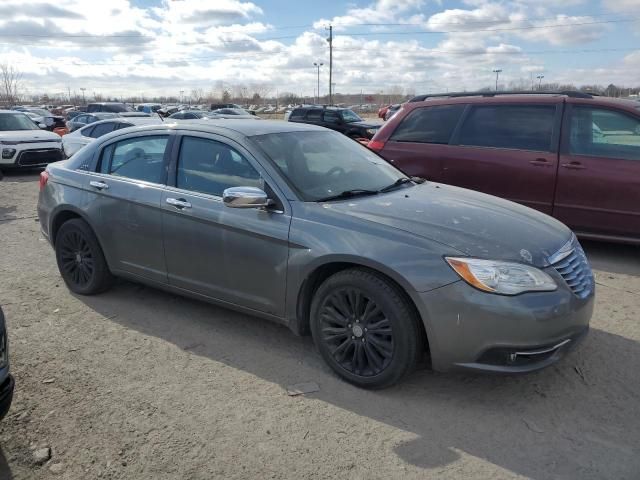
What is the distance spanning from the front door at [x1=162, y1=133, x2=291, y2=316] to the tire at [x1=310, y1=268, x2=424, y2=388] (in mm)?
370

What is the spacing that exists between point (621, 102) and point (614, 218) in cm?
132

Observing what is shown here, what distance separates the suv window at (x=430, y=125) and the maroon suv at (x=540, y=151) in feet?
0.04

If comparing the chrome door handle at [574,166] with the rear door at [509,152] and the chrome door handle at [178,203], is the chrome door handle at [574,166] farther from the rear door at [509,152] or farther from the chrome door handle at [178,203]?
the chrome door handle at [178,203]

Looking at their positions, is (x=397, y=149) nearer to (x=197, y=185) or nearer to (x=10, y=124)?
(x=197, y=185)

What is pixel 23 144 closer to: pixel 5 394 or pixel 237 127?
pixel 237 127

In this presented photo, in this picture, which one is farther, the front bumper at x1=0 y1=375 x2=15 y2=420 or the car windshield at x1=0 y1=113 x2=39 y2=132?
the car windshield at x1=0 y1=113 x2=39 y2=132

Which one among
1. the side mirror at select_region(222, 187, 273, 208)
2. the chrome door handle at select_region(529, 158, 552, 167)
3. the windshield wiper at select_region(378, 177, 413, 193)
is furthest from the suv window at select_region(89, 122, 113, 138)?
the side mirror at select_region(222, 187, 273, 208)

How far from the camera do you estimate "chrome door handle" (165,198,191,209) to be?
414 cm

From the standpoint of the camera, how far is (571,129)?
613 centimetres

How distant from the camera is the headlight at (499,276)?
119 inches

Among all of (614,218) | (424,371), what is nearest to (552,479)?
(424,371)

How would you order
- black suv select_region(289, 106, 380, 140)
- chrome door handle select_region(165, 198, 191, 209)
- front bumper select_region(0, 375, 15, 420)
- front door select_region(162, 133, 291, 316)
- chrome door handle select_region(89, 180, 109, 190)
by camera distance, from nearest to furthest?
1. front bumper select_region(0, 375, 15, 420)
2. front door select_region(162, 133, 291, 316)
3. chrome door handle select_region(165, 198, 191, 209)
4. chrome door handle select_region(89, 180, 109, 190)
5. black suv select_region(289, 106, 380, 140)

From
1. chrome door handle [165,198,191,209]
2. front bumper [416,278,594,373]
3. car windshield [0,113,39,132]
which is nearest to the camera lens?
front bumper [416,278,594,373]

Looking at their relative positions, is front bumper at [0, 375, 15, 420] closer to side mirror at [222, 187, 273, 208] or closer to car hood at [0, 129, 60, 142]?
side mirror at [222, 187, 273, 208]
